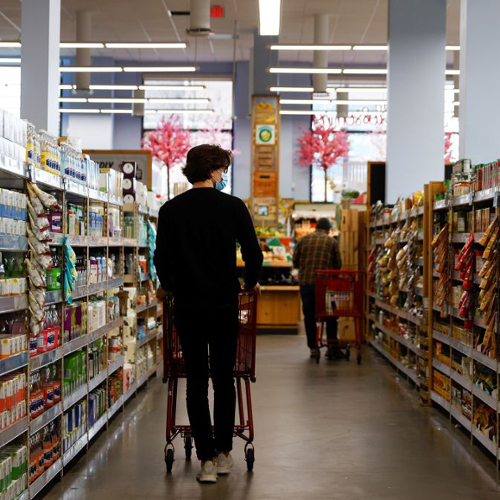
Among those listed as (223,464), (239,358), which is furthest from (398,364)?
(223,464)

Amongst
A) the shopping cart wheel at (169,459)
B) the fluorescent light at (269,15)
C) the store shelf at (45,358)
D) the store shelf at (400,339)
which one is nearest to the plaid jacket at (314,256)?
the store shelf at (400,339)

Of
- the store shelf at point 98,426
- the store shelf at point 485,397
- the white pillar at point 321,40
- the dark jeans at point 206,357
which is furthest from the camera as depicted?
the white pillar at point 321,40

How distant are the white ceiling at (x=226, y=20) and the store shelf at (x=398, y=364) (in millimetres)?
7862

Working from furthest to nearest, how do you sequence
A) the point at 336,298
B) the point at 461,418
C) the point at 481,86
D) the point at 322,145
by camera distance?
the point at 322,145 → the point at 336,298 → the point at 481,86 → the point at 461,418

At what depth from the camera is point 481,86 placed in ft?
25.2

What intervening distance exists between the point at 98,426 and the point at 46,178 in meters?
2.07

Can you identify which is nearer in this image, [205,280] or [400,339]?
[205,280]

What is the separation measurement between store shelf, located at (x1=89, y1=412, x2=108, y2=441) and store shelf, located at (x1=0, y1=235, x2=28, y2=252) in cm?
190

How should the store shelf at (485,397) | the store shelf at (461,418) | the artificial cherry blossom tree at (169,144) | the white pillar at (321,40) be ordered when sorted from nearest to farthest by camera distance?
the store shelf at (485,397) < the store shelf at (461,418) < the white pillar at (321,40) < the artificial cherry blossom tree at (169,144)

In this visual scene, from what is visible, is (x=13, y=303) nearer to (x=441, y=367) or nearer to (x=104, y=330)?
(x=104, y=330)

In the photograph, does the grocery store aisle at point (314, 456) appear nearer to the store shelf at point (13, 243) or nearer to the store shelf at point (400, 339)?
the store shelf at point (400, 339)

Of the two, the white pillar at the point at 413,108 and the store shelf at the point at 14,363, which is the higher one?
the white pillar at the point at 413,108

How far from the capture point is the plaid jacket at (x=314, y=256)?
10336 millimetres

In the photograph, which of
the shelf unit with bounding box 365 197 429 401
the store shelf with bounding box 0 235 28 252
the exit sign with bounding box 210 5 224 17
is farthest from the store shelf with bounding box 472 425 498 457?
the exit sign with bounding box 210 5 224 17
